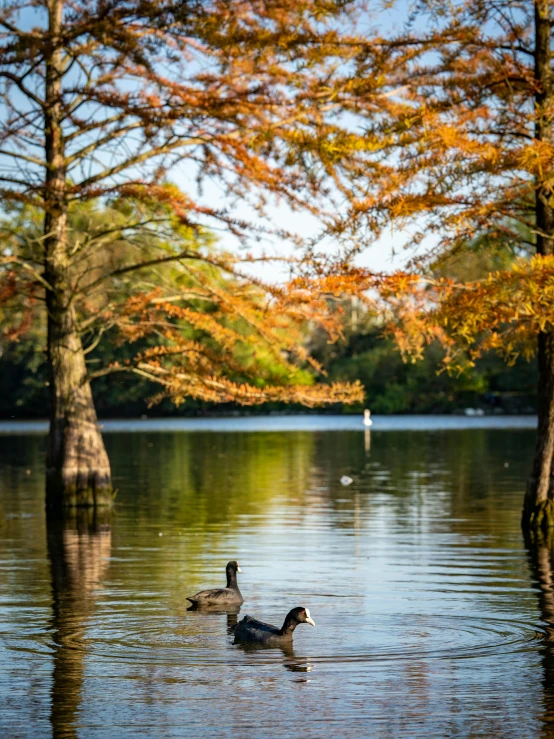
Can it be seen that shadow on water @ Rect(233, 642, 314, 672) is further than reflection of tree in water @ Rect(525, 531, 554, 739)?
Yes

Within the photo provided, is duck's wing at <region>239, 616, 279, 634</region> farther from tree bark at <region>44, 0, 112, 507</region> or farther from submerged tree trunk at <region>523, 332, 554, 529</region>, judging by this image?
tree bark at <region>44, 0, 112, 507</region>

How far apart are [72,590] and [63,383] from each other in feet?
31.7

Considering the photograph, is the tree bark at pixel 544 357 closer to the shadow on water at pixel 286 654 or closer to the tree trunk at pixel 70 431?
the tree trunk at pixel 70 431

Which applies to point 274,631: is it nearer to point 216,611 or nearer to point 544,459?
point 216,611

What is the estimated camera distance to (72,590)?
1592 cm

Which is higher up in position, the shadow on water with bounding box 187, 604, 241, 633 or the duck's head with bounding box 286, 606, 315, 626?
the duck's head with bounding box 286, 606, 315, 626

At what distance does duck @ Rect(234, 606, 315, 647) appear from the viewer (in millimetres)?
12180

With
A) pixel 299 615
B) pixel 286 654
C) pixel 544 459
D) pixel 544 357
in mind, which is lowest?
pixel 286 654

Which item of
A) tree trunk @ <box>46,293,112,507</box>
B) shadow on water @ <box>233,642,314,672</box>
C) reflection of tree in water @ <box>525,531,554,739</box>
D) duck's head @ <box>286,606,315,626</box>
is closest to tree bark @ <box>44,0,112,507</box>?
tree trunk @ <box>46,293,112,507</box>

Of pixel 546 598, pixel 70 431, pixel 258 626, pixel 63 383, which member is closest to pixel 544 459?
pixel 546 598

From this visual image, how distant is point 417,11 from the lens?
20.8 m

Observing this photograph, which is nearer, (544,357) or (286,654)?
(286,654)

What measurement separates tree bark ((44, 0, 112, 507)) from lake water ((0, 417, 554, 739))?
2.70ft

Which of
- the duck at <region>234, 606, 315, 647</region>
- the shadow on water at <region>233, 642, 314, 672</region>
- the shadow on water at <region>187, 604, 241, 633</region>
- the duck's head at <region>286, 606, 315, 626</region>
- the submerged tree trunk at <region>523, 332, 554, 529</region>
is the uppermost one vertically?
the submerged tree trunk at <region>523, 332, 554, 529</region>
